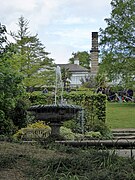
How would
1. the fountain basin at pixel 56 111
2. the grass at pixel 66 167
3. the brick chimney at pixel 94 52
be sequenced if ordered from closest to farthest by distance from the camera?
the grass at pixel 66 167 < the fountain basin at pixel 56 111 < the brick chimney at pixel 94 52

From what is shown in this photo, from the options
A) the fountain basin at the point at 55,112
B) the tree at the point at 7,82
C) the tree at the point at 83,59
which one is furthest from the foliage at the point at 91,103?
the tree at the point at 83,59

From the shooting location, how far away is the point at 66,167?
440 cm

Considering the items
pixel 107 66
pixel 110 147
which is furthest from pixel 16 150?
pixel 107 66

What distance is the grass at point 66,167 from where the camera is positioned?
4.01m

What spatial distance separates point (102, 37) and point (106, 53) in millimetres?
1512

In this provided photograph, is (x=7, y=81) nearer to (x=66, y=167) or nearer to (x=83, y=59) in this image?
(x=66, y=167)

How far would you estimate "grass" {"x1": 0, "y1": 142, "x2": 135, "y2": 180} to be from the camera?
158 inches

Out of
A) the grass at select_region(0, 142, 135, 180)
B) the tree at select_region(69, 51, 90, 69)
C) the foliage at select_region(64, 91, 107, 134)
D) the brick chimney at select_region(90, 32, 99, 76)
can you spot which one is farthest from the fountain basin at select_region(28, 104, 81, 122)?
the tree at select_region(69, 51, 90, 69)

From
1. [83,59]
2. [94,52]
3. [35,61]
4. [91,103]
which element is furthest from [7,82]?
[83,59]

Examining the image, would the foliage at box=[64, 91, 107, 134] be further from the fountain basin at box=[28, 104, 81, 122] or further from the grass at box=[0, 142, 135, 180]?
the grass at box=[0, 142, 135, 180]

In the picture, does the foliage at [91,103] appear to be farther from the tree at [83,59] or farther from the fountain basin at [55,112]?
the tree at [83,59]

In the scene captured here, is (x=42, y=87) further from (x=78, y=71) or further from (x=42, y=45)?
(x=78, y=71)

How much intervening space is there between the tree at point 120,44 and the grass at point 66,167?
2742 centimetres

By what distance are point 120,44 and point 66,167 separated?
95.9 ft
